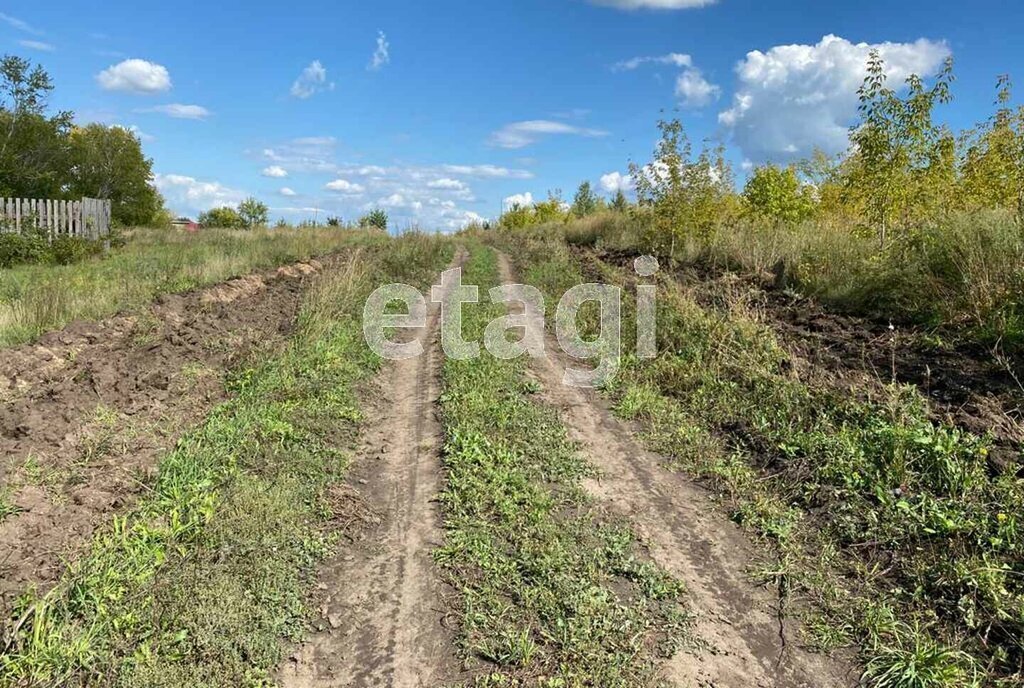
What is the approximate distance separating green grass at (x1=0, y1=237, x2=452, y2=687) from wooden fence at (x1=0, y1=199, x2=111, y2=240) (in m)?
14.0

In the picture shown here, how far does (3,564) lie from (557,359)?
587cm

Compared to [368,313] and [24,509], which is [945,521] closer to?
[24,509]

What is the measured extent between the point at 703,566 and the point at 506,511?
127 centimetres

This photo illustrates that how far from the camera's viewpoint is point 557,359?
7.91 meters

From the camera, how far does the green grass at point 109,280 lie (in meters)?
7.30

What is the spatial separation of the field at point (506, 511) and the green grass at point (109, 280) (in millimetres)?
126

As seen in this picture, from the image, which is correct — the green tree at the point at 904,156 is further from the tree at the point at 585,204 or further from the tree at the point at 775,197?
the tree at the point at 585,204

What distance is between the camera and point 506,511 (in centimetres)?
402

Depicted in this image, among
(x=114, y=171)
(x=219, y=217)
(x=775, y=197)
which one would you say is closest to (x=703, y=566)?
(x=775, y=197)

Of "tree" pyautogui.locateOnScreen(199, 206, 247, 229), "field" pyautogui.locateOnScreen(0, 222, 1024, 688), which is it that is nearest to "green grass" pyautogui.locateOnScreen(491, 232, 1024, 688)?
"field" pyautogui.locateOnScreen(0, 222, 1024, 688)

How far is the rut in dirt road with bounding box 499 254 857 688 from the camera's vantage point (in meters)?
2.87

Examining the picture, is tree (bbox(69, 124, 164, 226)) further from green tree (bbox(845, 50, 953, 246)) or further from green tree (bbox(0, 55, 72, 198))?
green tree (bbox(845, 50, 953, 246))

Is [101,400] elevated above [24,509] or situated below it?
above

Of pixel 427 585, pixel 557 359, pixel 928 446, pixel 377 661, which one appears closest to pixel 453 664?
pixel 377 661
